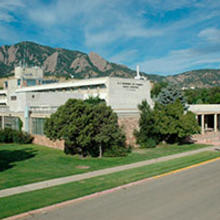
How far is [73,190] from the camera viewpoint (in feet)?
39.3

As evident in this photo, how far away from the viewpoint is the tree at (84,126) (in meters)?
19.8

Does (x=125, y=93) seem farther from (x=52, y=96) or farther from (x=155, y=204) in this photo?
(x=155, y=204)

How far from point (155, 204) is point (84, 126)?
35.2ft

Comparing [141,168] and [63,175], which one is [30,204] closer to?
[63,175]

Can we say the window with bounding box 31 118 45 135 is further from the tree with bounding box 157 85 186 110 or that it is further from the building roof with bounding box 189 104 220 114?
the building roof with bounding box 189 104 220 114

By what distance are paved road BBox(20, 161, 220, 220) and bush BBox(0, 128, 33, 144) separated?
20911 mm

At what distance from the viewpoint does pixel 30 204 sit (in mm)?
10117

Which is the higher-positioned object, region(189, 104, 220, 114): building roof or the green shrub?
region(189, 104, 220, 114): building roof

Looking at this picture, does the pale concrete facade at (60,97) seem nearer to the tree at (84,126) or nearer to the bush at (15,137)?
the bush at (15,137)

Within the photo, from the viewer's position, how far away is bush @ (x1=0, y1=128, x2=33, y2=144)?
102ft

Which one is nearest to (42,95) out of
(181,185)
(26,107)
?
(26,107)

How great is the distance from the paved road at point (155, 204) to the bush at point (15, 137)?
20.9 metres

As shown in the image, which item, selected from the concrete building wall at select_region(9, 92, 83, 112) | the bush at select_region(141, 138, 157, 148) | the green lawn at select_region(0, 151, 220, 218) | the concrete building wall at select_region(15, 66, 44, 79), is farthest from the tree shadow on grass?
the concrete building wall at select_region(15, 66, 44, 79)

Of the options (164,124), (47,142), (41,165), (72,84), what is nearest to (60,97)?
(47,142)
